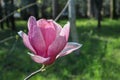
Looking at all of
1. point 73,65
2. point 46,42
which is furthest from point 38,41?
point 73,65

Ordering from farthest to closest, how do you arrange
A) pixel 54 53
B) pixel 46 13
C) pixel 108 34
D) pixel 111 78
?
pixel 46 13 < pixel 108 34 < pixel 111 78 < pixel 54 53

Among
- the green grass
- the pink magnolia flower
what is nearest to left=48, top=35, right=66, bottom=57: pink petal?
the pink magnolia flower

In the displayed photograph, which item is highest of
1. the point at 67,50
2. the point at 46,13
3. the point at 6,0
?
the point at 67,50

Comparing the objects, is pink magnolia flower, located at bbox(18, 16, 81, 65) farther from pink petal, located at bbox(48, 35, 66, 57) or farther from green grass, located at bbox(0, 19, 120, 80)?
green grass, located at bbox(0, 19, 120, 80)

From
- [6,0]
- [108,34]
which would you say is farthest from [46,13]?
[108,34]

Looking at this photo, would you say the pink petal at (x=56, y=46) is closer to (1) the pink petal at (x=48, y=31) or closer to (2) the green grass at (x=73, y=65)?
(1) the pink petal at (x=48, y=31)

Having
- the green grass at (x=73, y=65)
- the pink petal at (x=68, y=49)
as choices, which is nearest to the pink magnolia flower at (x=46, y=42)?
the pink petal at (x=68, y=49)

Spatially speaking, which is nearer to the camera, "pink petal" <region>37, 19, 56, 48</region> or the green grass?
"pink petal" <region>37, 19, 56, 48</region>

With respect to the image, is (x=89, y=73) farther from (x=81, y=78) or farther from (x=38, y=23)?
(x=38, y=23)
